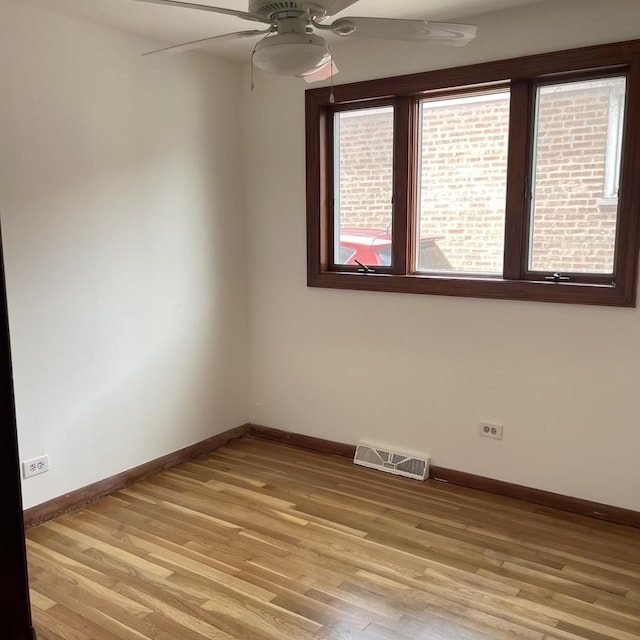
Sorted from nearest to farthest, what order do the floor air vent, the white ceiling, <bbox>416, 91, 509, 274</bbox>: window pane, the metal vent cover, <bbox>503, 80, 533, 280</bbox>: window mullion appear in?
the metal vent cover
the white ceiling
<bbox>503, 80, 533, 280</bbox>: window mullion
<bbox>416, 91, 509, 274</bbox>: window pane
the floor air vent

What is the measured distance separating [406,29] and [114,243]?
203 centimetres

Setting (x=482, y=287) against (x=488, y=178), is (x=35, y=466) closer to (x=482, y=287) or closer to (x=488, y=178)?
(x=482, y=287)

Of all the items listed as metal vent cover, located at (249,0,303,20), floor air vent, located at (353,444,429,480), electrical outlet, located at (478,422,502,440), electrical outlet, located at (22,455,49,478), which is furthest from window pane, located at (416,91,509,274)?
electrical outlet, located at (22,455,49,478)

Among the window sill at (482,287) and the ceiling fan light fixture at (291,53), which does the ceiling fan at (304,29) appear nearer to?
the ceiling fan light fixture at (291,53)

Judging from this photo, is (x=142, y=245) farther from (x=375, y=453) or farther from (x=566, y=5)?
(x=566, y=5)

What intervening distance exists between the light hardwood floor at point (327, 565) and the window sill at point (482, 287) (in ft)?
3.59

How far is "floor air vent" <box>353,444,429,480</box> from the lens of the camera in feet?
12.1

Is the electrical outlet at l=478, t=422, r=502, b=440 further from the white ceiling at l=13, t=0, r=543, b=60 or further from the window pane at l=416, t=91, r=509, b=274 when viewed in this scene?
the white ceiling at l=13, t=0, r=543, b=60

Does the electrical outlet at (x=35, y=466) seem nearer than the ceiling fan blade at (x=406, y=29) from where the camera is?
No

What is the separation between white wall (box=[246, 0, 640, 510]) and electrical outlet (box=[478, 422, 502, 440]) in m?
0.04

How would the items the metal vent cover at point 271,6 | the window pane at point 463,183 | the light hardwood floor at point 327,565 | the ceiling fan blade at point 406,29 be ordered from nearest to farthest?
the metal vent cover at point 271,6, the ceiling fan blade at point 406,29, the light hardwood floor at point 327,565, the window pane at point 463,183

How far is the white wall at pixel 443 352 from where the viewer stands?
3084 mm

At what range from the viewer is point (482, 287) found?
11.1ft

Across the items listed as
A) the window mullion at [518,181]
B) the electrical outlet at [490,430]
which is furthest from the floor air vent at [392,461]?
the window mullion at [518,181]
